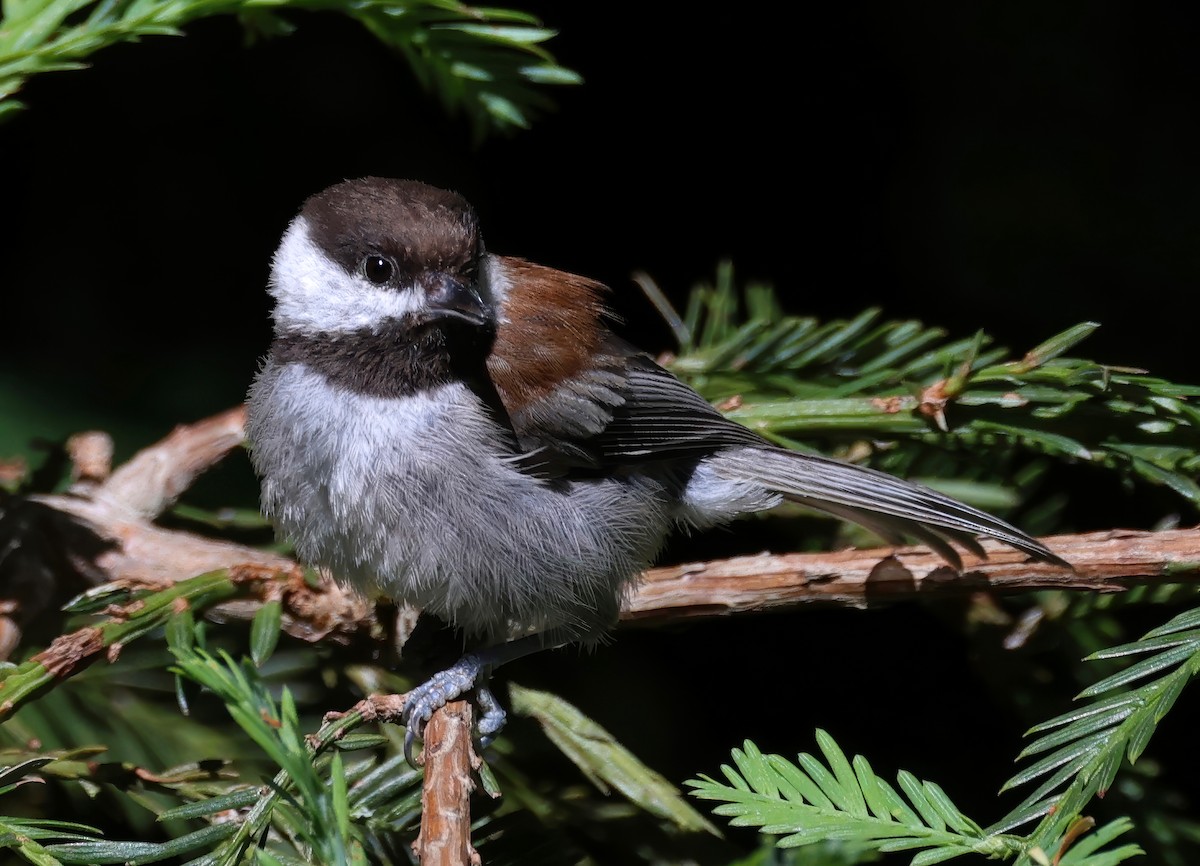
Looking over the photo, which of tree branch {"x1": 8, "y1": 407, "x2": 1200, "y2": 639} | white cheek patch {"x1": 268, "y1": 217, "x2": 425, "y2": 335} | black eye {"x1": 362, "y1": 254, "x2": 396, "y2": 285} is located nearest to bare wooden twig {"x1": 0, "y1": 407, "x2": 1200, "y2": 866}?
tree branch {"x1": 8, "y1": 407, "x2": 1200, "y2": 639}

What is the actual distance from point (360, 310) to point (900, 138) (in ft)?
5.52

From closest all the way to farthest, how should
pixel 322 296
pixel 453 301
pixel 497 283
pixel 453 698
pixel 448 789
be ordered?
pixel 448 789 → pixel 453 698 → pixel 453 301 → pixel 322 296 → pixel 497 283

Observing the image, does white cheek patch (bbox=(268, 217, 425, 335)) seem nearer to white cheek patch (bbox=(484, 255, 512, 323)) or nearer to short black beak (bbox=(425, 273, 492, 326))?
short black beak (bbox=(425, 273, 492, 326))

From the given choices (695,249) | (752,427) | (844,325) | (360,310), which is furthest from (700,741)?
(695,249)

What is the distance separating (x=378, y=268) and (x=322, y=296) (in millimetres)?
120

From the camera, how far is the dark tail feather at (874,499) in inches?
63.6

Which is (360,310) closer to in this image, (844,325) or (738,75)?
(844,325)

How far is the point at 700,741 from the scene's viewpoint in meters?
2.35

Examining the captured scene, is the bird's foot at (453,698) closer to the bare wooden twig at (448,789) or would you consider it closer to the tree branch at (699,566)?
the bare wooden twig at (448,789)

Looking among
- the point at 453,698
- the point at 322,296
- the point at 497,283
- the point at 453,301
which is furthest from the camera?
the point at 497,283

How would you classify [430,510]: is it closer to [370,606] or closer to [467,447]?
[467,447]

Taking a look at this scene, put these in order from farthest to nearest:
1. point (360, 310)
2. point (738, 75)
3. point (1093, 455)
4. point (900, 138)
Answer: point (738, 75), point (900, 138), point (360, 310), point (1093, 455)

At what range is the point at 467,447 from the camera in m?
1.69

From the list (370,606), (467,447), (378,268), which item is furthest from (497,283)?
(370,606)
